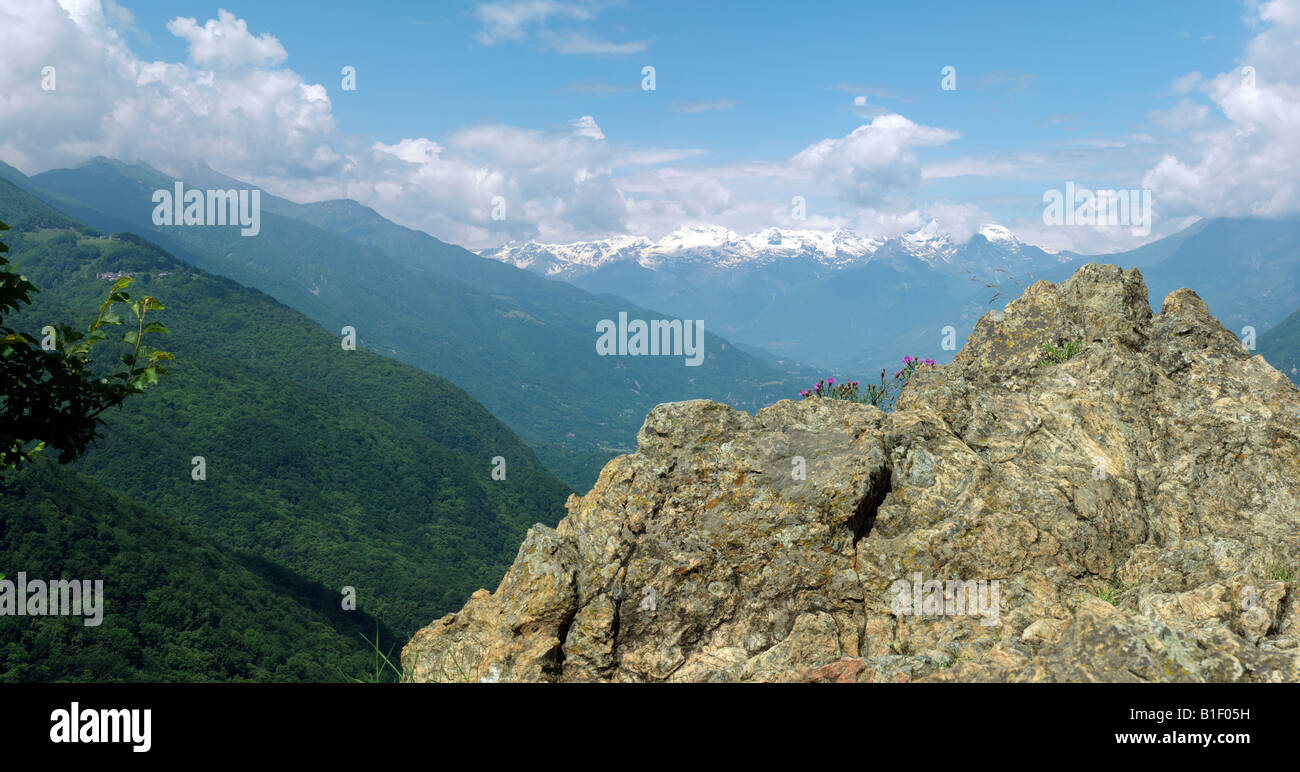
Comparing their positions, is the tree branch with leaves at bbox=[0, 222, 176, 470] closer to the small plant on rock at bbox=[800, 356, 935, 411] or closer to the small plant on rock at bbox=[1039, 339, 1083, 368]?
the small plant on rock at bbox=[800, 356, 935, 411]

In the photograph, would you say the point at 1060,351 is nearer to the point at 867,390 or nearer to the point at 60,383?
the point at 867,390

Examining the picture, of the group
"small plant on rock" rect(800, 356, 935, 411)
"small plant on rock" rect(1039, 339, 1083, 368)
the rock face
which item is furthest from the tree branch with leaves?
"small plant on rock" rect(1039, 339, 1083, 368)

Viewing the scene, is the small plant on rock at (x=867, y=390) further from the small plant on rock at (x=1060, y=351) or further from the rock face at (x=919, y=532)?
the small plant on rock at (x=1060, y=351)

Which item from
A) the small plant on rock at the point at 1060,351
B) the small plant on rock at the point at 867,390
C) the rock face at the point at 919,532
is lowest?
the rock face at the point at 919,532

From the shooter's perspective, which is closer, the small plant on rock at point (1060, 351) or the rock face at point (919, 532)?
the rock face at point (919, 532)

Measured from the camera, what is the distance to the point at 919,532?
34.7ft

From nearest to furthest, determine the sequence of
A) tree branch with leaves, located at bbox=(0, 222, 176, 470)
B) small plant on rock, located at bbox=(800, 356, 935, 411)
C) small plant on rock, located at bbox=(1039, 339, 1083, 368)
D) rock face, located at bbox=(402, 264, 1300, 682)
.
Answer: tree branch with leaves, located at bbox=(0, 222, 176, 470), rock face, located at bbox=(402, 264, 1300, 682), small plant on rock, located at bbox=(1039, 339, 1083, 368), small plant on rock, located at bbox=(800, 356, 935, 411)

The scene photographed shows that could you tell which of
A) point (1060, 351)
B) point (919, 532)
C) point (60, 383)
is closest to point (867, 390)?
point (1060, 351)

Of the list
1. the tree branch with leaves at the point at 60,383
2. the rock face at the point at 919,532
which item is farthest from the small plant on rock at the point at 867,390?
the tree branch with leaves at the point at 60,383

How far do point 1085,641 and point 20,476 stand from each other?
506 feet

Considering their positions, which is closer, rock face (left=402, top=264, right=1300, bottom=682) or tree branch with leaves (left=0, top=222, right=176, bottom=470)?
tree branch with leaves (left=0, top=222, right=176, bottom=470)

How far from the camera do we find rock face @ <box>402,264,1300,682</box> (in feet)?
30.2

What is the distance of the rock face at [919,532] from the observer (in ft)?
30.2
